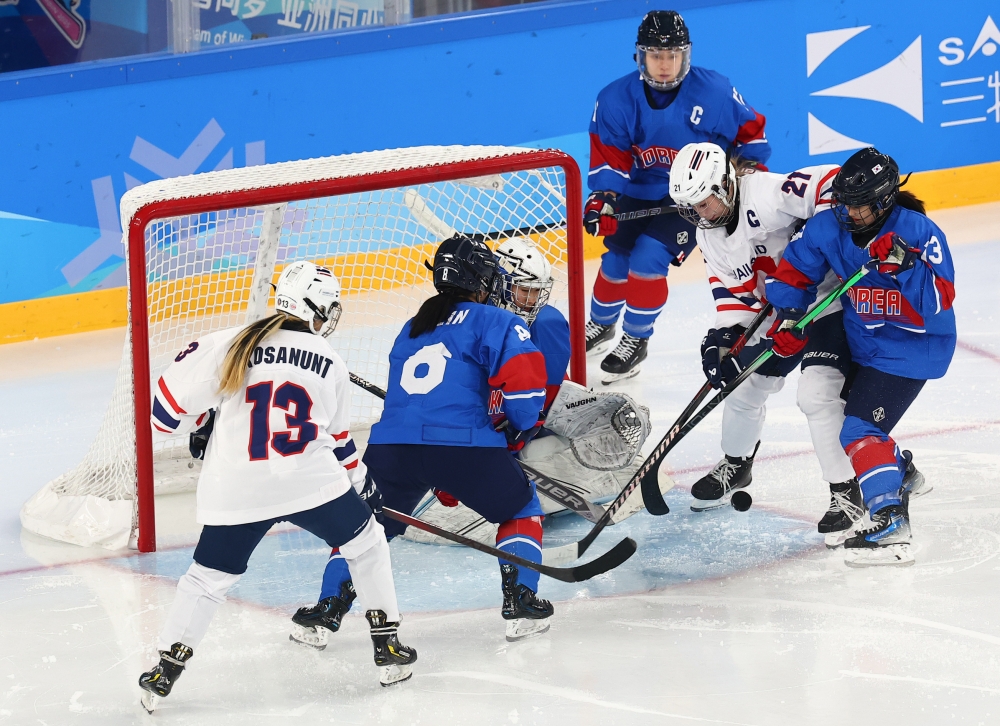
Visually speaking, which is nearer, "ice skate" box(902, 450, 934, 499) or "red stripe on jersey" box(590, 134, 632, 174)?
"ice skate" box(902, 450, 934, 499)

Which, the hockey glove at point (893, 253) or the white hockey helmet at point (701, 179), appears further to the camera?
the white hockey helmet at point (701, 179)

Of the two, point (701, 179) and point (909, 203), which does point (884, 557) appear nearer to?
point (909, 203)

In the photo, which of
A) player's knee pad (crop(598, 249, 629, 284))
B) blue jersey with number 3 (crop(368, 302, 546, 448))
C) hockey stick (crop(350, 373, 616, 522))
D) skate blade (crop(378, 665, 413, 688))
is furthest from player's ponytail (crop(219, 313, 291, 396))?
player's knee pad (crop(598, 249, 629, 284))

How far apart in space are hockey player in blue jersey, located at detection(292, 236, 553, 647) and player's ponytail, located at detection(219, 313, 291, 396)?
1.57 feet

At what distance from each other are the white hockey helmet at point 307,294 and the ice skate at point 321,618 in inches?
25.9

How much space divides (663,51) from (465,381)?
2.00 metres

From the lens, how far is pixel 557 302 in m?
5.91

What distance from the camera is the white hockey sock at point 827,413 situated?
360 cm

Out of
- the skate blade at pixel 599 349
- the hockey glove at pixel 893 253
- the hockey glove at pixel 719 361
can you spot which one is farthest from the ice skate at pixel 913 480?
the skate blade at pixel 599 349

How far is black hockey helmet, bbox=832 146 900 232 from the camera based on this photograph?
3303 millimetres

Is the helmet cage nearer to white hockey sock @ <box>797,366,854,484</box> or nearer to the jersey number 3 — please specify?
white hockey sock @ <box>797,366,854,484</box>

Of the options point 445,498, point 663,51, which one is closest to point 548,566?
point 445,498

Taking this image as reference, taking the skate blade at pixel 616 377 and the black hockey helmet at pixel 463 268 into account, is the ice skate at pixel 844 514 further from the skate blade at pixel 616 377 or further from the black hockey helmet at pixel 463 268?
the skate blade at pixel 616 377

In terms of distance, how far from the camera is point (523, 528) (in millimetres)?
3268
